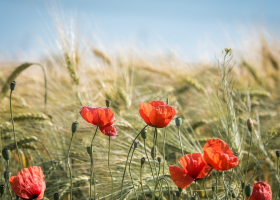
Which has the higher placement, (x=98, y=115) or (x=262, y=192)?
(x=98, y=115)

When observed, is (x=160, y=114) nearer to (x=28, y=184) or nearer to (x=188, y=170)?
(x=188, y=170)

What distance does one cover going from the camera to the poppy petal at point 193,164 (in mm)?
648

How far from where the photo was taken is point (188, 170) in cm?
65

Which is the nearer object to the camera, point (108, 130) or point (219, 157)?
point (219, 157)

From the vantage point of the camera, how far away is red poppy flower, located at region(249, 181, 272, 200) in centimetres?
66

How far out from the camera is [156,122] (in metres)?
0.67

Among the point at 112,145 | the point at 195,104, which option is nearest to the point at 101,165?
the point at 112,145

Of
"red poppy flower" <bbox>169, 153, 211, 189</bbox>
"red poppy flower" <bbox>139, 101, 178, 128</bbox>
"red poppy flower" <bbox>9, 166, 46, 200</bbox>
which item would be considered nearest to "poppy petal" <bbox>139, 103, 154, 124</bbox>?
"red poppy flower" <bbox>139, 101, 178, 128</bbox>

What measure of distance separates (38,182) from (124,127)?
44 cm

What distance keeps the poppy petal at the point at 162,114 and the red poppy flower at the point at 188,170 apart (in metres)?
0.09

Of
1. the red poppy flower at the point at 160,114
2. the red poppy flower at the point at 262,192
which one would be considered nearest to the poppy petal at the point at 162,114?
the red poppy flower at the point at 160,114

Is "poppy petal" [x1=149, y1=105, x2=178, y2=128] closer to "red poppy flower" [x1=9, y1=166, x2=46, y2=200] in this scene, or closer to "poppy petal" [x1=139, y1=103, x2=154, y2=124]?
"poppy petal" [x1=139, y1=103, x2=154, y2=124]

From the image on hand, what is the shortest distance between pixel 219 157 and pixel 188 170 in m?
0.08

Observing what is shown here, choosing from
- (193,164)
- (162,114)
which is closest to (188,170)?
(193,164)
